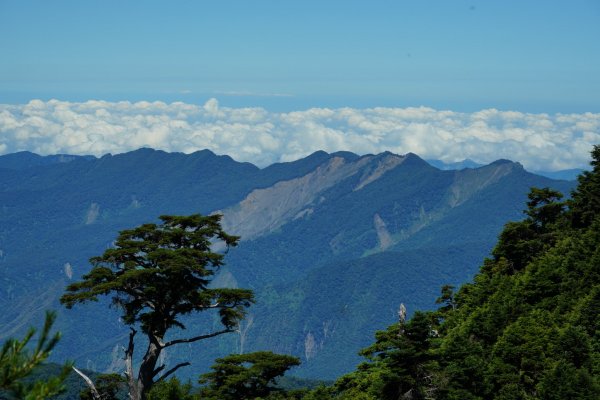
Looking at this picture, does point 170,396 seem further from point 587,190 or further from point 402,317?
point 587,190

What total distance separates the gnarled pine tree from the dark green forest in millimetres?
6363

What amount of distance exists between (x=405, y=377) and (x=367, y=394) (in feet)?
32.9

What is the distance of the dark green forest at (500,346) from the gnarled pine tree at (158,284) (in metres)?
6.36

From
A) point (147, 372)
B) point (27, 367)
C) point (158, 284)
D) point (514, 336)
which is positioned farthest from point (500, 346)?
point (27, 367)

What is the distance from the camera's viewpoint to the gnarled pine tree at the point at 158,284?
44156 mm

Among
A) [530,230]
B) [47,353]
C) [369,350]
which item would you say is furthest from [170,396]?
[530,230]

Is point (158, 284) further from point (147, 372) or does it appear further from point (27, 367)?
point (27, 367)

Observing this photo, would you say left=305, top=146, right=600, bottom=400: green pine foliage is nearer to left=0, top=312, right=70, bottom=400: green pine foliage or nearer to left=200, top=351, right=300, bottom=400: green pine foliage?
left=200, top=351, right=300, bottom=400: green pine foliage

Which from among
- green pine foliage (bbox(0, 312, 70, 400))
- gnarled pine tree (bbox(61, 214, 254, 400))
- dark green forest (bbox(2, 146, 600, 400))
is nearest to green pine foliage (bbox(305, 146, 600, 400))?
dark green forest (bbox(2, 146, 600, 400))

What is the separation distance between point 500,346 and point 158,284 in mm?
21153

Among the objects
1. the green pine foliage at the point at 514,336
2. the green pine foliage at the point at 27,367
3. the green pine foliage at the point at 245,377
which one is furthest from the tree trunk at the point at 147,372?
the green pine foliage at the point at 27,367

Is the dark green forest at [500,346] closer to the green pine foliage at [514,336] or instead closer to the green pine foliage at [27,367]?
the green pine foliage at [514,336]

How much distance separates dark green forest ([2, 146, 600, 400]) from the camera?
4656 centimetres

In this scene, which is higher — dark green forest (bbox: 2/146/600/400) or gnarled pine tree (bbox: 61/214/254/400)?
gnarled pine tree (bbox: 61/214/254/400)
